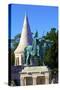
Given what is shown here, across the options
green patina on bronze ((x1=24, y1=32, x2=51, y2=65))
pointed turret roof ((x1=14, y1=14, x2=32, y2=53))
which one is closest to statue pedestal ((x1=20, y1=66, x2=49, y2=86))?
green patina on bronze ((x1=24, y1=32, x2=51, y2=65))

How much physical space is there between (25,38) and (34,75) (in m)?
0.34

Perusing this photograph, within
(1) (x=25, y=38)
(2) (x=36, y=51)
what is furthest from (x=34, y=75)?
(1) (x=25, y=38)

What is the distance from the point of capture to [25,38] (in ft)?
6.86

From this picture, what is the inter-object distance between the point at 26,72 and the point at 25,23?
44 centimetres

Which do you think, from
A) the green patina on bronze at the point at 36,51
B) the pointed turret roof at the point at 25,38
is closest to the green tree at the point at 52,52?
the green patina on bronze at the point at 36,51

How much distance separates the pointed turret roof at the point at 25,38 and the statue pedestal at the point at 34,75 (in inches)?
7.4

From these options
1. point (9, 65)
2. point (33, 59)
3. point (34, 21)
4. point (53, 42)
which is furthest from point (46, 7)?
point (9, 65)

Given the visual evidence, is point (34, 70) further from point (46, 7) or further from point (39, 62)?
point (46, 7)

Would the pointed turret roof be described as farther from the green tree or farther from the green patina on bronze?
the green tree

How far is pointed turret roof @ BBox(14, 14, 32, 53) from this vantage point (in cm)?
209

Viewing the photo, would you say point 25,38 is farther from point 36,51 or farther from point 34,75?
point 34,75

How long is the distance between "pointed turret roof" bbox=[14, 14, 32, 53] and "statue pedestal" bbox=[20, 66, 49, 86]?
0.61 ft

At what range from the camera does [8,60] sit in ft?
Result: 6.80

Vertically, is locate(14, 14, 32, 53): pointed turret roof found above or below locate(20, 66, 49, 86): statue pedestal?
above
